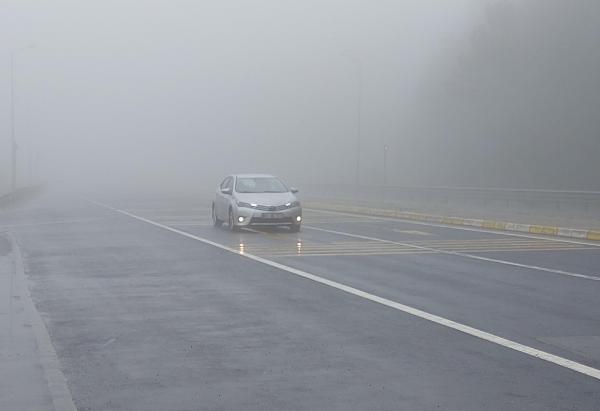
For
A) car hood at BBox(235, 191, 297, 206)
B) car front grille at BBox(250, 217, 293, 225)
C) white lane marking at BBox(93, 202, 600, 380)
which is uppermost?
car hood at BBox(235, 191, 297, 206)

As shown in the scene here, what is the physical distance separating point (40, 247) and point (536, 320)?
1235 centimetres

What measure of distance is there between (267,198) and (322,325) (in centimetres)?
1426

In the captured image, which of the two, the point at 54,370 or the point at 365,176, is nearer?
the point at 54,370

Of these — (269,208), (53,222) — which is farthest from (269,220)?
(53,222)

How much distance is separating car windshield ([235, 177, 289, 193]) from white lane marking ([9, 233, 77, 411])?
1271 centimetres

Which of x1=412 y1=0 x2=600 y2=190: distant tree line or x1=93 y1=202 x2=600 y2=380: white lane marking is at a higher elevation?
x1=412 y1=0 x2=600 y2=190: distant tree line

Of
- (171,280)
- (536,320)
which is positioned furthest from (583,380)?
(171,280)

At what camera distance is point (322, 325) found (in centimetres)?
962

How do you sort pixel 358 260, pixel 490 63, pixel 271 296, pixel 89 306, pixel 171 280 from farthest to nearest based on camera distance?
1. pixel 490 63
2. pixel 358 260
3. pixel 171 280
4. pixel 271 296
5. pixel 89 306

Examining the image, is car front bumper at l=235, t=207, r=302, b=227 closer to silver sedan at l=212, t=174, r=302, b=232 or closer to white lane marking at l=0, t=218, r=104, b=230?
silver sedan at l=212, t=174, r=302, b=232

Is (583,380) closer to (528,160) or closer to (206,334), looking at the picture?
(206,334)

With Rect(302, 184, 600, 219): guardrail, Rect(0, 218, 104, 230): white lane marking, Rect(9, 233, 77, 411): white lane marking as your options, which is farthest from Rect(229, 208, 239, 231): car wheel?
Rect(302, 184, 600, 219): guardrail

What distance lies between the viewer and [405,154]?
77.9 metres

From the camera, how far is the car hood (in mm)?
23516
